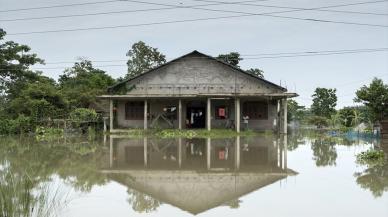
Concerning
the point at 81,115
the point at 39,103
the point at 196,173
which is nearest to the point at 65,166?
the point at 196,173

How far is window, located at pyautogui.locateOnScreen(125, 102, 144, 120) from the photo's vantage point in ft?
97.7

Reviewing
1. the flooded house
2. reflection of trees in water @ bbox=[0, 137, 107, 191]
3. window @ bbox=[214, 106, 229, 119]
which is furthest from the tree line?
reflection of trees in water @ bbox=[0, 137, 107, 191]

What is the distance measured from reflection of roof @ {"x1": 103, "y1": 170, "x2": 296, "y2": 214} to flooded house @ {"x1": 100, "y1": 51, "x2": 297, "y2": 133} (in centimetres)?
1803

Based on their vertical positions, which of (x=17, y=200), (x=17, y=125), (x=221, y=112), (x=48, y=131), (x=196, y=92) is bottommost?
(x=17, y=200)

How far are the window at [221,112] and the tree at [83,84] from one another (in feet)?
37.1

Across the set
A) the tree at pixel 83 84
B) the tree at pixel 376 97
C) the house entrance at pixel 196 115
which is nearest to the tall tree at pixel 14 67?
the tree at pixel 83 84

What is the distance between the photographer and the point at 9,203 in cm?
439

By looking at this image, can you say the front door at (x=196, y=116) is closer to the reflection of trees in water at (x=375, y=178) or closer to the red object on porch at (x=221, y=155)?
the red object on porch at (x=221, y=155)

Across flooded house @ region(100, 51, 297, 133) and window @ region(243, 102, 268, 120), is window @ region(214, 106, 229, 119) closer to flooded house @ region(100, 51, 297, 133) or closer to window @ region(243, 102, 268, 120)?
flooded house @ region(100, 51, 297, 133)

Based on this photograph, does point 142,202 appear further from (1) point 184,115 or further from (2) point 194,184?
(1) point 184,115

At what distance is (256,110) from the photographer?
29312 millimetres

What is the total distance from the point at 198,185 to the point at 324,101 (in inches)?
Answer: 1598

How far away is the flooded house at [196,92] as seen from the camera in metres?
28.8

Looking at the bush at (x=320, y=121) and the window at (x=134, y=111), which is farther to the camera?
the bush at (x=320, y=121)
